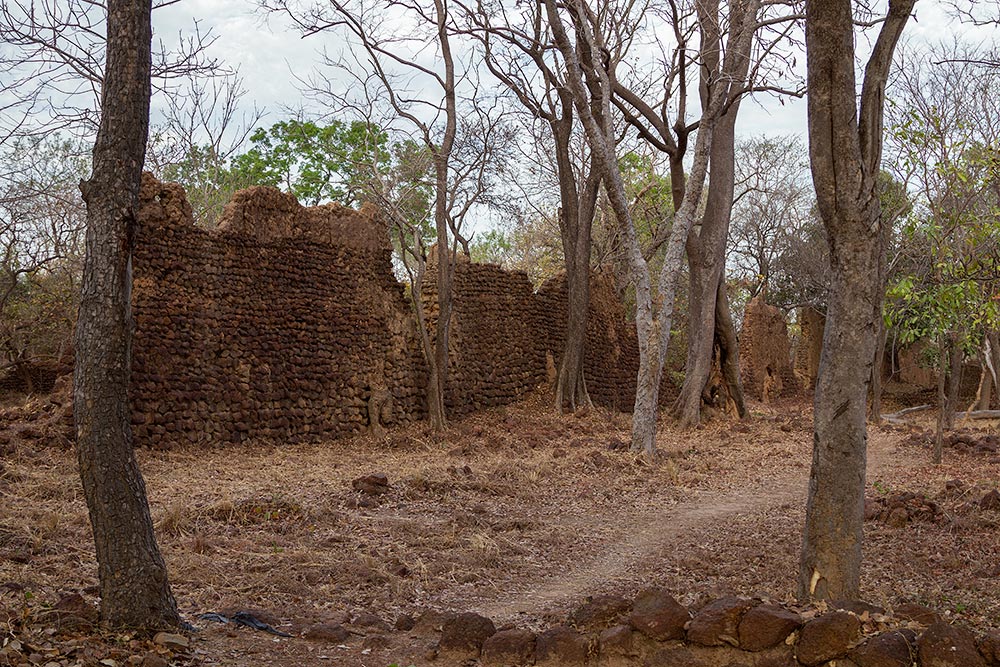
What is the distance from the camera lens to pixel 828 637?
372 centimetres

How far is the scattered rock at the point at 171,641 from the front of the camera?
4.13 meters

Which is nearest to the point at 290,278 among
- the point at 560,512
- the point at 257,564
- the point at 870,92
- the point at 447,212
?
the point at 447,212

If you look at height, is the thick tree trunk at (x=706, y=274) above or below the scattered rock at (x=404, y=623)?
above

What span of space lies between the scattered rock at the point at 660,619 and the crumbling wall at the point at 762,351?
69.4 feet

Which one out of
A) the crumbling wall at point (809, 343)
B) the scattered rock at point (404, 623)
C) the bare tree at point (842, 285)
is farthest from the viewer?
the crumbling wall at point (809, 343)

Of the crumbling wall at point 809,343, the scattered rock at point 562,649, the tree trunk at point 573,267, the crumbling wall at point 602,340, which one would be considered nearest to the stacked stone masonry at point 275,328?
the tree trunk at point 573,267

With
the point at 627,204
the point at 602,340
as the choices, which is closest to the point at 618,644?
the point at 627,204

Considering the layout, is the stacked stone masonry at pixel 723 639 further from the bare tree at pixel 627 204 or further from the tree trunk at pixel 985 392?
the tree trunk at pixel 985 392

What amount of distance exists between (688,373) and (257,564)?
11572 mm

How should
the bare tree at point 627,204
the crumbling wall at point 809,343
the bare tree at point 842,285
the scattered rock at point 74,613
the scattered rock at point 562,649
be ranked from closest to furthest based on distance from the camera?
the scattered rock at point 562,649
the scattered rock at point 74,613
the bare tree at point 842,285
the bare tree at point 627,204
the crumbling wall at point 809,343

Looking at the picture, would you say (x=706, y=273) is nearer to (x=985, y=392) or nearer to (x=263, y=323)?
(x=263, y=323)

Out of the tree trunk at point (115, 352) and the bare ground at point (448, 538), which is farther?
the bare ground at point (448, 538)

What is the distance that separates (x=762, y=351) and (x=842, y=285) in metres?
20.8

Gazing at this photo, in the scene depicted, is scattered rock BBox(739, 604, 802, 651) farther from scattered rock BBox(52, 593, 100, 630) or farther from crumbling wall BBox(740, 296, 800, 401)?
crumbling wall BBox(740, 296, 800, 401)
